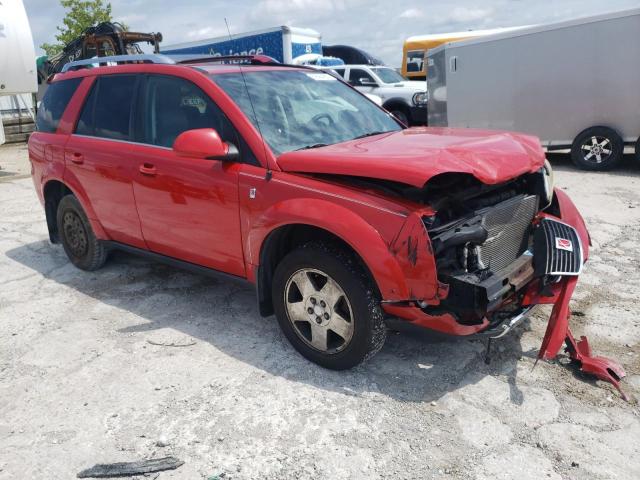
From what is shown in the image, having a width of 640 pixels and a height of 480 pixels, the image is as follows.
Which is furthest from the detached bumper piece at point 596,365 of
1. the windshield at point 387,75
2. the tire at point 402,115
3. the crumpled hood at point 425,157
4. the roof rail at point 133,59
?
the windshield at point 387,75

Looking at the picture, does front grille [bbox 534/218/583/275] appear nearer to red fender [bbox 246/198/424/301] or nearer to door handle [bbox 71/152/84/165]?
red fender [bbox 246/198/424/301]

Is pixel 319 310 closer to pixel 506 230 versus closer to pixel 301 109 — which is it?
pixel 506 230

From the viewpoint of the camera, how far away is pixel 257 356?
352cm

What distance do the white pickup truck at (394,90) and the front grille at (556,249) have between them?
10849 mm

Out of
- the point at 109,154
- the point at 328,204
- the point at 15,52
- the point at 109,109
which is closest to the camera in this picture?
the point at 328,204

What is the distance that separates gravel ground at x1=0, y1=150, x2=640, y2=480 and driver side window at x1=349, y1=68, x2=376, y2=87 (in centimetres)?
1162

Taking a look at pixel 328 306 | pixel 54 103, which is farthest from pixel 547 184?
pixel 54 103

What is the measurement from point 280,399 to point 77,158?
2.87 m

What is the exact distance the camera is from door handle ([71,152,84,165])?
15.0ft

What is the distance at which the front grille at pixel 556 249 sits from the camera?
3.17 metres

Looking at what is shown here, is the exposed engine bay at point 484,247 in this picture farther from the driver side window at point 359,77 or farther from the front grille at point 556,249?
the driver side window at point 359,77

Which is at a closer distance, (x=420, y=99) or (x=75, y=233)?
(x=75, y=233)

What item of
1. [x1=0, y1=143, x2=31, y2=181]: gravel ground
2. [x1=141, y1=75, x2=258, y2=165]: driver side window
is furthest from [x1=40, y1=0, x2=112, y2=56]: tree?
[x1=141, y1=75, x2=258, y2=165]: driver side window

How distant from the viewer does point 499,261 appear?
3160mm
